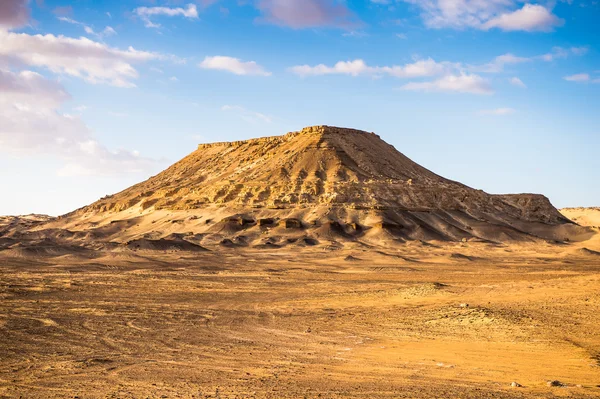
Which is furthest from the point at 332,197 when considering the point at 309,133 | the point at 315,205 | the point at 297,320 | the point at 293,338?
the point at 293,338

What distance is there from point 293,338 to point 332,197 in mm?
64487

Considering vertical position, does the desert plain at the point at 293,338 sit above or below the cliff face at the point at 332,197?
below

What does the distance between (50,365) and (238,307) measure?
1056 centimetres

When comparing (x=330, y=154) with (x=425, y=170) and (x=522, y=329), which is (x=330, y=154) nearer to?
(x=425, y=170)

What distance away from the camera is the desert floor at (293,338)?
11156 mm

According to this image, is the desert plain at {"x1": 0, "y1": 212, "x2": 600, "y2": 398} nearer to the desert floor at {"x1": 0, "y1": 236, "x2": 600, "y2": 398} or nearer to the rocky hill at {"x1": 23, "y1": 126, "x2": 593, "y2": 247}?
the desert floor at {"x1": 0, "y1": 236, "x2": 600, "y2": 398}

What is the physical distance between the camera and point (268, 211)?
260 feet

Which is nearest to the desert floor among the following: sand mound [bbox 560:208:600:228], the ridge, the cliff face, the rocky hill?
the rocky hill

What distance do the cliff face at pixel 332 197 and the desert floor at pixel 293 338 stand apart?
138ft

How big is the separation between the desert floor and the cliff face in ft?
138

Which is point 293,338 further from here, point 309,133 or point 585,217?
point 585,217

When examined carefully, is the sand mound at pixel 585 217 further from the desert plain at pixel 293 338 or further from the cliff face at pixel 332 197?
the desert plain at pixel 293 338

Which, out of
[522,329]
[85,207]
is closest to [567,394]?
[522,329]

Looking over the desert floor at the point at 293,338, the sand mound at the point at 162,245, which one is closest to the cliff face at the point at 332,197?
the sand mound at the point at 162,245
